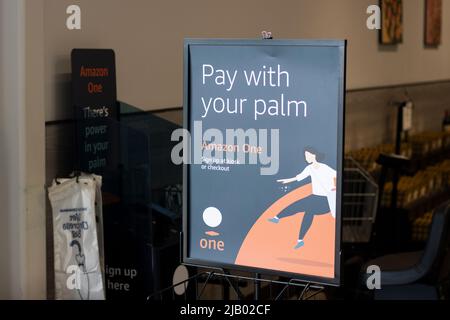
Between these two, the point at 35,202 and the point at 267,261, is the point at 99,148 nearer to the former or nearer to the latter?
the point at 35,202

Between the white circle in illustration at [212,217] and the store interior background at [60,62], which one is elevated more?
the store interior background at [60,62]

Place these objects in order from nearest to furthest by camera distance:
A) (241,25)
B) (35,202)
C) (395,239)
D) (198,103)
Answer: (198,103) < (35,202) < (241,25) < (395,239)

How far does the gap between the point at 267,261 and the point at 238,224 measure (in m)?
0.17

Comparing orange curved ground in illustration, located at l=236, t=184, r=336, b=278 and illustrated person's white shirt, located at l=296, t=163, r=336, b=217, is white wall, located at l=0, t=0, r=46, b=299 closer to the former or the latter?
orange curved ground in illustration, located at l=236, t=184, r=336, b=278

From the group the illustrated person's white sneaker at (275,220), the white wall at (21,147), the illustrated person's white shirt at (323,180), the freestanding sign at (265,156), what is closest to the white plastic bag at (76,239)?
the white wall at (21,147)

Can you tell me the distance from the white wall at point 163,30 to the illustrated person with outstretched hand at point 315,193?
1.30 meters

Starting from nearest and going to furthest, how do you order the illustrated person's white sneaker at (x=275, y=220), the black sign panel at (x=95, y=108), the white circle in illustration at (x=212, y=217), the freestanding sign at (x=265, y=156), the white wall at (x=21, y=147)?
the freestanding sign at (x=265, y=156) → the illustrated person's white sneaker at (x=275, y=220) → the white circle in illustration at (x=212, y=217) → the white wall at (x=21, y=147) → the black sign panel at (x=95, y=108)

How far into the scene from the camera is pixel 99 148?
3.92 meters

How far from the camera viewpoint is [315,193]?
305 centimetres

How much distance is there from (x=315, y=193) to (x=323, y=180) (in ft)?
0.18

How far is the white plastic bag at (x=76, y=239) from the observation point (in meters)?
3.61

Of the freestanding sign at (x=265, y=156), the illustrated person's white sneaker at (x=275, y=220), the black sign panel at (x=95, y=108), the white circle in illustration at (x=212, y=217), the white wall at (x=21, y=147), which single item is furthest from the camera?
the black sign panel at (x=95, y=108)

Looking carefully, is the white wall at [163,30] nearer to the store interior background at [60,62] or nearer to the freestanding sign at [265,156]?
the store interior background at [60,62]

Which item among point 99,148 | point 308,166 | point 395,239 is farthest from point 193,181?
point 395,239
